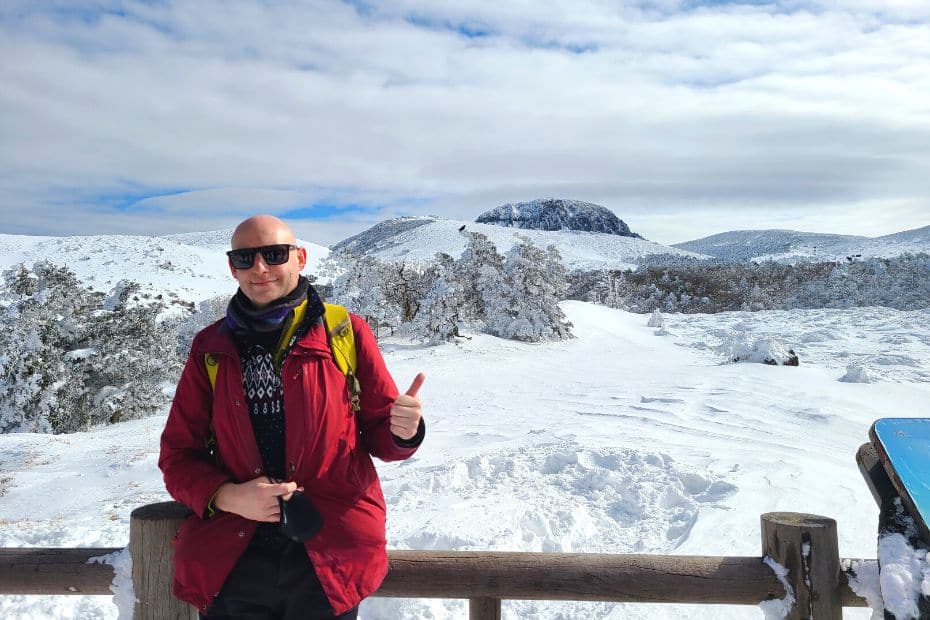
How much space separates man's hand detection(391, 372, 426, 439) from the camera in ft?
6.23

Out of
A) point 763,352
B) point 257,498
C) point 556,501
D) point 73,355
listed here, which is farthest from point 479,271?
point 257,498

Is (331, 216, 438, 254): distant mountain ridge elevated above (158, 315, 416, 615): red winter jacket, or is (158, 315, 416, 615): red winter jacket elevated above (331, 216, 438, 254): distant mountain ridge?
(331, 216, 438, 254): distant mountain ridge

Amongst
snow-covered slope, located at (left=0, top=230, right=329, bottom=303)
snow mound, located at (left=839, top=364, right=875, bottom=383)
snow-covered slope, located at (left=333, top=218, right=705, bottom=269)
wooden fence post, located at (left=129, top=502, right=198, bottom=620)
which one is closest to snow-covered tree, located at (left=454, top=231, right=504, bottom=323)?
snow mound, located at (left=839, top=364, right=875, bottom=383)

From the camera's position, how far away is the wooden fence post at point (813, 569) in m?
2.11

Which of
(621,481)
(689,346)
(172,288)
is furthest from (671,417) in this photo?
(172,288)

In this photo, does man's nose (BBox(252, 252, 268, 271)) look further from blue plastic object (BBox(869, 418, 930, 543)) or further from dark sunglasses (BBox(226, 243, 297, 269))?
blue plastic object (BBox(869, 418, 930, 543))

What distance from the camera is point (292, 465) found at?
1902 mm

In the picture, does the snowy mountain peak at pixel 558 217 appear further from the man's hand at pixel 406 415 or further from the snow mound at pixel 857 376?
the man's hand at pixel 406 415

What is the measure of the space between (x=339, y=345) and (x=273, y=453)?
39 centimetres

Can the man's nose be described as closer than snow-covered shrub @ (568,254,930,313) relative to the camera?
Yes

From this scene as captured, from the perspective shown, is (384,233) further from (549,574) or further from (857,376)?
(549,574)

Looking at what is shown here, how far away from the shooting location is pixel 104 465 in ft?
28.9

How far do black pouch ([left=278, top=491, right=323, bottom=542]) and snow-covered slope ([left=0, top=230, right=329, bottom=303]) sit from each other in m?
32.7

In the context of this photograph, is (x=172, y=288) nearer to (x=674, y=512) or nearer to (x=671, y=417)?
(x=671, y=417)
